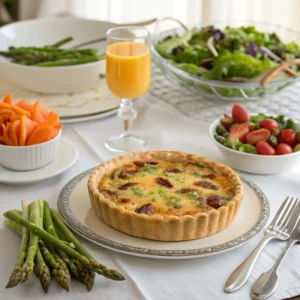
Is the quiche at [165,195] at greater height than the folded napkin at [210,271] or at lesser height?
greater

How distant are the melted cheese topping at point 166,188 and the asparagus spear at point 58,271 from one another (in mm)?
219

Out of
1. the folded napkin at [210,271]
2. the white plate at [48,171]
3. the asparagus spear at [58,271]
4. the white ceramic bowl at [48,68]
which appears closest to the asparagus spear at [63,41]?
the white ceramic bowl at [48,68]

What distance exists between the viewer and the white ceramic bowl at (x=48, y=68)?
2.04 meters

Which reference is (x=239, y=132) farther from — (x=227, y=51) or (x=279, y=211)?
(x=227, y=51)

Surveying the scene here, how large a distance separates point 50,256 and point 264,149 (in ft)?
2.27

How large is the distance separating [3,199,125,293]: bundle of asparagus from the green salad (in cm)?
88

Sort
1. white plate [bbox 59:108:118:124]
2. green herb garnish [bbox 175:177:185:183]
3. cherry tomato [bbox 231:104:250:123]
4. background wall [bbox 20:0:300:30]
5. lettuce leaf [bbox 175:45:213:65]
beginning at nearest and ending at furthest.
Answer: green herb garnish [bbox 175:177:185:183]
cherry tomato [bbox 231:104:250:123]
white plate [bbox 59:108:118:124]
lettuce leaf [bbox 175:45:213:65]
background wall [bbox 20:0:300:30]

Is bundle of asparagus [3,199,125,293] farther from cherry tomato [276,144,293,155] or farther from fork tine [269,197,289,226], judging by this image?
cherry tomato [276,144,293,155]

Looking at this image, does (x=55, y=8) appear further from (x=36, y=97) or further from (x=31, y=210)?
(x=31, y=210)

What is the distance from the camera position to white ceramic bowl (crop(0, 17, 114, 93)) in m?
2.04

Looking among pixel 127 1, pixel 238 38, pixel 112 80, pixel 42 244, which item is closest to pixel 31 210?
pixel 42 244

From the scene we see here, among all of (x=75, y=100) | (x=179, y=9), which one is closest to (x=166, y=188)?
(x=75, y=100)

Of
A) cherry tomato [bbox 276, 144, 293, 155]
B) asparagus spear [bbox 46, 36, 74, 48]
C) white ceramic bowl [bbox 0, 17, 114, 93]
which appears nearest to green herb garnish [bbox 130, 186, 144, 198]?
cherry tomato [bbox 276, 144, 293, 155]

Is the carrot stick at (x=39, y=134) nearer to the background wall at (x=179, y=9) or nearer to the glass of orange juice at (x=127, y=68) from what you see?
the glass of orange juice at (x=127, y=68)
